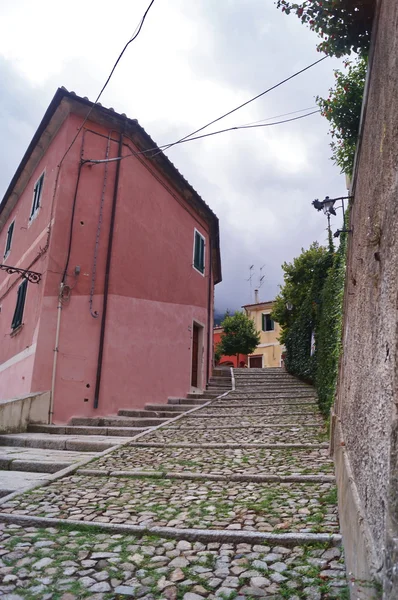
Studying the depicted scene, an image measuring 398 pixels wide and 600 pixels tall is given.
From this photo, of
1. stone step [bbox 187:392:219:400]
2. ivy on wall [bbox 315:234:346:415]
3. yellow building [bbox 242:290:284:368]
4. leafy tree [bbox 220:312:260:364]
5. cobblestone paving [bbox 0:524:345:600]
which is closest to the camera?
cobblestone paving [bbox 0:524:345:600]

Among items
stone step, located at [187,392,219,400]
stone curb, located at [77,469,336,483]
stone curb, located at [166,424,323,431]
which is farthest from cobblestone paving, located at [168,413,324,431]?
stone step, located at [187,392,219,400]

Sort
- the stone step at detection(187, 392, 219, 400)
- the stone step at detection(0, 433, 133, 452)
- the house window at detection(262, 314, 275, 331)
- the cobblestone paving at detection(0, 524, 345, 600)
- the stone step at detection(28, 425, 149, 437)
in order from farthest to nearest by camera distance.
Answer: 1. the house window at detection(262, 314, 275, 331)
2. the stone step at detection(187, 392, 219, 400)
3. the stone step at detection(28, 425, 149, 437)
4. the stone step at detection(0, 433, 133, 452)
5. the cobblestone paving at detection(0, 524, 345, 600)

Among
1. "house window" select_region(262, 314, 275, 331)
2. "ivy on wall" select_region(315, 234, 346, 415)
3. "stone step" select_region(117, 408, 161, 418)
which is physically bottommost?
"stone step" select_region(117, 408, 161, 418)

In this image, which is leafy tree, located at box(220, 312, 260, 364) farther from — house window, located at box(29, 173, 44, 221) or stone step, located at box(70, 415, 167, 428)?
stone step, located at box(70, 415, 167, 428)

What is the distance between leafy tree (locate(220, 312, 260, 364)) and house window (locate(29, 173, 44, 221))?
20.4 m

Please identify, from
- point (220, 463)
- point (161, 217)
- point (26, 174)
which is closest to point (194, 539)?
point (220, 463)

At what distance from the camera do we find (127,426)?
322 inches

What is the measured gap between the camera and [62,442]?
648cm

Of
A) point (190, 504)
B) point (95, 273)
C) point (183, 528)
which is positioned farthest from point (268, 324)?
point (183, 528)

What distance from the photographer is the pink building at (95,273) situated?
29.8 feet

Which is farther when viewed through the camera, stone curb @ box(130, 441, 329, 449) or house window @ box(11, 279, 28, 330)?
house window @ box(11, 279, 28, 330)

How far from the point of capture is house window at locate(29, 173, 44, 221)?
10972 millimetres

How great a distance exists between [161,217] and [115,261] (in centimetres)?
255

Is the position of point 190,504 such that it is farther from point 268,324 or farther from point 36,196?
point 268,324
